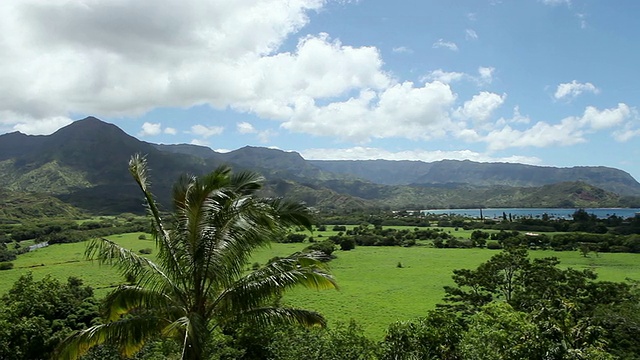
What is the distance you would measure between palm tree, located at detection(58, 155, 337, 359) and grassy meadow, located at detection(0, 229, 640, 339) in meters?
20.9

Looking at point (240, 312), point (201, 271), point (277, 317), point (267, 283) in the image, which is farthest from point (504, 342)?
point (201, 271)

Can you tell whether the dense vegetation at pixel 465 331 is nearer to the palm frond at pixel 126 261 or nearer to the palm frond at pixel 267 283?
the palm frond at pixel 267 283

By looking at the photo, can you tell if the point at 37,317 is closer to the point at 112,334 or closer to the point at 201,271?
the point at 112,334

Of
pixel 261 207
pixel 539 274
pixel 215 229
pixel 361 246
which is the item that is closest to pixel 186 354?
pixel 215 229

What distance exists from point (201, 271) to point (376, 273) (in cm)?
6104

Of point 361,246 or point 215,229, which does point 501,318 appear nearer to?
point 215,229

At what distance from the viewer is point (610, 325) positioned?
73.9ft

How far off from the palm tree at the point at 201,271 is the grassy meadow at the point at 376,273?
20.9 metres

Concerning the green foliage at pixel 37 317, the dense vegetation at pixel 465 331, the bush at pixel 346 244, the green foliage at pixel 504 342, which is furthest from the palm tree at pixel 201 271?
the bush at pixel 346 244

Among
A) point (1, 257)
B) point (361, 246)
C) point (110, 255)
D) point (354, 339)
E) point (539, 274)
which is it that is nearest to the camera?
point (110, 255)

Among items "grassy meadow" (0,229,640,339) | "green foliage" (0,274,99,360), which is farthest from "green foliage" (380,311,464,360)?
"grassy meadow" (0,229,640,339)

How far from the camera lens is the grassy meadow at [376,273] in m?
46.5

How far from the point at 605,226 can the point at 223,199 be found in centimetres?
12426

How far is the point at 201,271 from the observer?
11211mm
